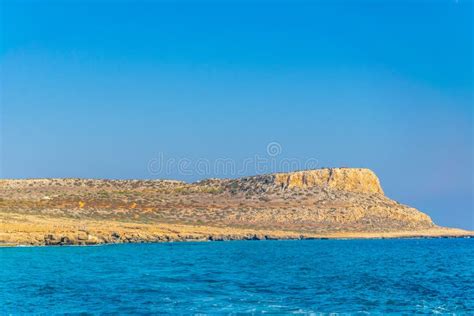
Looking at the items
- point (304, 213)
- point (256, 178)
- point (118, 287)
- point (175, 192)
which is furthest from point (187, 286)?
point (256, 178)

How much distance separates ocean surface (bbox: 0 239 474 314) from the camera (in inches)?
1048

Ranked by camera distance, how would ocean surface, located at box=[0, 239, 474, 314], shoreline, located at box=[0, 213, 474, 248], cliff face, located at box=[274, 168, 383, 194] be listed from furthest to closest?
cliff face, located at box=[274, 168, 383, 194]
shoreline, located at box=[0, 213, 474, 248]
ocean surface, located at box=[0, 239, 474, 314]

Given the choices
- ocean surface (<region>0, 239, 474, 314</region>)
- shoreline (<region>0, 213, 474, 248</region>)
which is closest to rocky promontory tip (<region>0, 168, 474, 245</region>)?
shoreline (<region>0, 213, 474, 248</region>)

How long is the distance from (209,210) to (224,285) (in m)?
70.0

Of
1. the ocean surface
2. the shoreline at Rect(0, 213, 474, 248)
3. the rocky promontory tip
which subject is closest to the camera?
the ocean surface

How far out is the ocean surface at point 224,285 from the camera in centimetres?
2661

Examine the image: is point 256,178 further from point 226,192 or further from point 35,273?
point 35,273

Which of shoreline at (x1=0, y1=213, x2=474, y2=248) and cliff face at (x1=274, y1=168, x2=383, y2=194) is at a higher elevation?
cliff face at (x1=274, y1=168, x2=383, y2=194)

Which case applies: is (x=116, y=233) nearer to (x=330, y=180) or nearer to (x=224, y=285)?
(x=224, y=285)

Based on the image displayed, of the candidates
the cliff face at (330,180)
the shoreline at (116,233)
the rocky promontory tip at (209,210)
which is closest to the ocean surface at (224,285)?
the shoreline at (116,233)

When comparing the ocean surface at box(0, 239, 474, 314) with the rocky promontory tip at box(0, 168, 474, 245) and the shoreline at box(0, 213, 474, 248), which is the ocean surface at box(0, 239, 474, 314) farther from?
the rocky promontory tip at box(0, 168, 474, 245)

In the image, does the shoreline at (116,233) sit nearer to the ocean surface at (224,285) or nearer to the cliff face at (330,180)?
the ocean surface at (224,285)

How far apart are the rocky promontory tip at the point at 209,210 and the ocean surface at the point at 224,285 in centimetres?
2379

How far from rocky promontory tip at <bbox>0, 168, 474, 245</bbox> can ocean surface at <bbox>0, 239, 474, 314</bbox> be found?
2379cm
